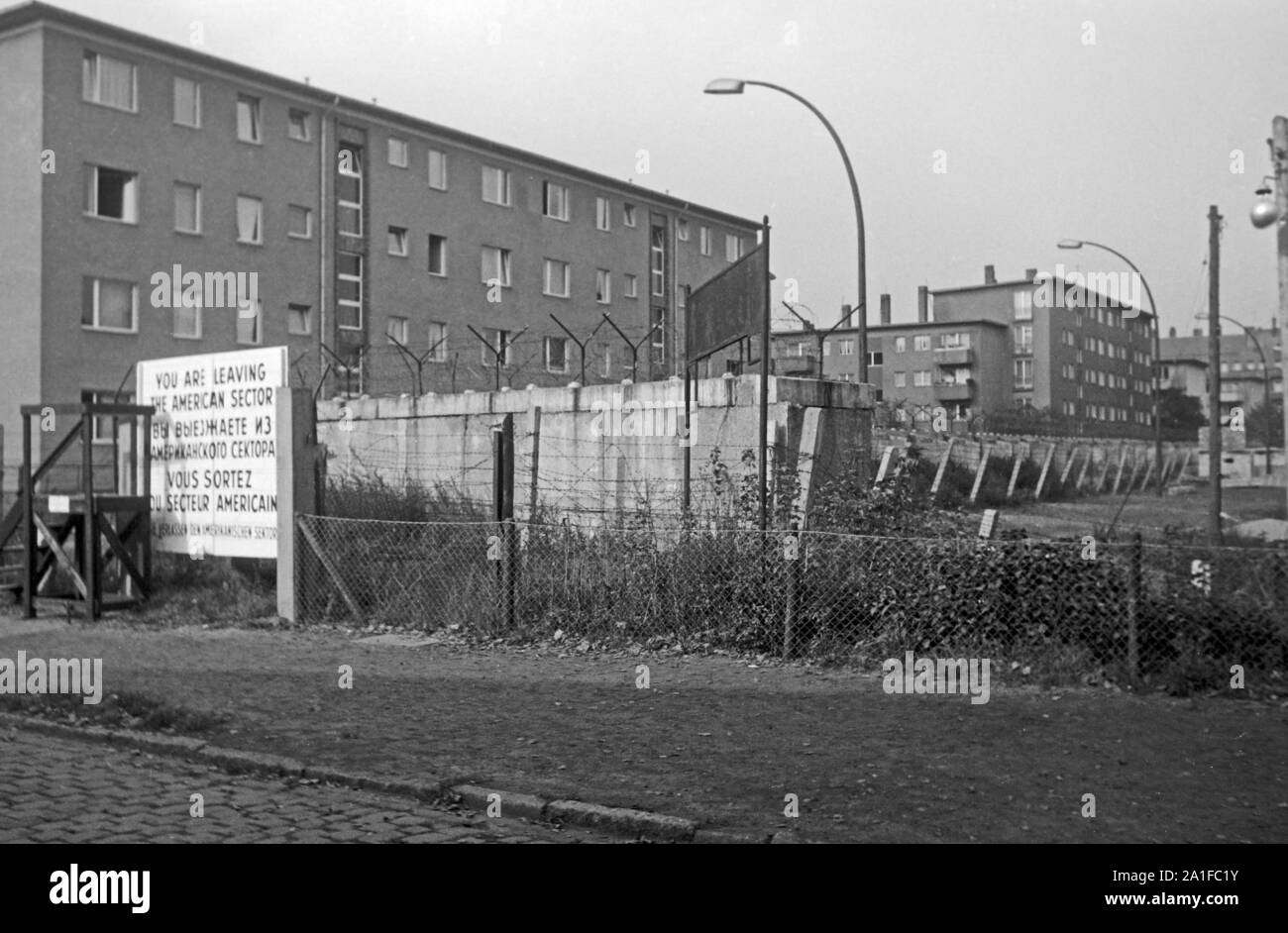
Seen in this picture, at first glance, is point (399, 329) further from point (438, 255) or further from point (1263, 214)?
point (1263, 214)

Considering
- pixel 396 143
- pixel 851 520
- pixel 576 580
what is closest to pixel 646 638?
pixel 576 580

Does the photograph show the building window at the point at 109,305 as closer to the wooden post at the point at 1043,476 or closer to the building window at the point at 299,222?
the building window at the point at 299,222

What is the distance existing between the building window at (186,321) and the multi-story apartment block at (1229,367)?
253 feet

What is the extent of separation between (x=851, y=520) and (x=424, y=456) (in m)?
11.1

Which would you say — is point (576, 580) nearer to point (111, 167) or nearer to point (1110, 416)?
point (111, 167)

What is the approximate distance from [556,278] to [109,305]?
18.8 m

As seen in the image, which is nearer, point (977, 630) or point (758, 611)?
point (977, 630)

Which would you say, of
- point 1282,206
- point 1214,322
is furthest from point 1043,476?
point 1282,206

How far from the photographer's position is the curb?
19.4ft

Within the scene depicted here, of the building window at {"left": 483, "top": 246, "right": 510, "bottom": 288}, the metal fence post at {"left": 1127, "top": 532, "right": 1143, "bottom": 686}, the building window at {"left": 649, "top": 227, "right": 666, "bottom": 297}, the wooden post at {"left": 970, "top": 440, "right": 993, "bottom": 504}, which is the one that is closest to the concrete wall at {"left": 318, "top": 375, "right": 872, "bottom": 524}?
the metal fence post at {"left": 1127, "top": 532, "right": 1143, "bottom": 686}

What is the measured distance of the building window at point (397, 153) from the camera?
43156 millimetres

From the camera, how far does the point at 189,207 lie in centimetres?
3650

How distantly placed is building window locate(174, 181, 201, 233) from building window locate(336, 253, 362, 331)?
17.5 ft
